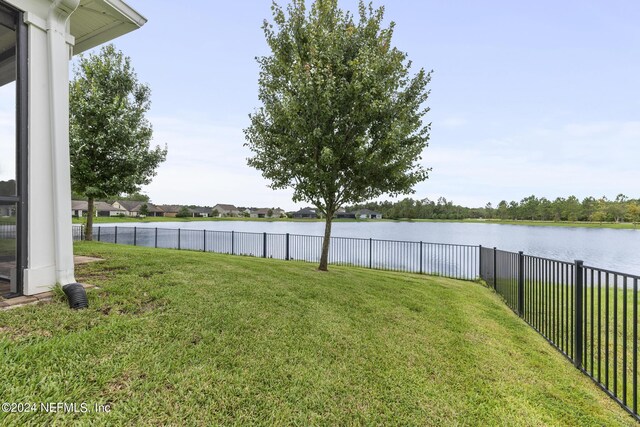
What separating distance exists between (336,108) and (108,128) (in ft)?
29.9

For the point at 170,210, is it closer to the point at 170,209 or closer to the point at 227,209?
the point at 170,209

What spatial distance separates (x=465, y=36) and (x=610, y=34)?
567 cm

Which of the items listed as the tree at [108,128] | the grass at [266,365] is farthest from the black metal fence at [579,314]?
the tree at [108,128]

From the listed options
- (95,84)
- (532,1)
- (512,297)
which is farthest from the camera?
(95,84)

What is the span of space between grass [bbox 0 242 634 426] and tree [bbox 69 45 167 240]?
8.12 m

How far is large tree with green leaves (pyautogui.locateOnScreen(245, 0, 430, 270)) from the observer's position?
6.44 meters

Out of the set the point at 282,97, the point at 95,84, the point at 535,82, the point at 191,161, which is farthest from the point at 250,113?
the point at 191,161

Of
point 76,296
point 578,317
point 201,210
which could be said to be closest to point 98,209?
point 201,210

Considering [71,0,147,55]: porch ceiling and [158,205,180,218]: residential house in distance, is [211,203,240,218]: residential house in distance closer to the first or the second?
[158,205,180,218]: residential house in distance

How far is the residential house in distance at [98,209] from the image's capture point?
55547mm

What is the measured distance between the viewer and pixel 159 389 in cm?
208

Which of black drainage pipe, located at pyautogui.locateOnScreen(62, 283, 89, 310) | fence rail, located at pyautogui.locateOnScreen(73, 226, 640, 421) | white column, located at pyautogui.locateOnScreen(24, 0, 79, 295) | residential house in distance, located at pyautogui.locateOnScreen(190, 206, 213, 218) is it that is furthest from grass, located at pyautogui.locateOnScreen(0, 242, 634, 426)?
residential house in distance, located at pyautogui.locateOnScreen(190, 206, 213, 218)

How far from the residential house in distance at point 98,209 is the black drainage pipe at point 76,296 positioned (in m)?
64.9

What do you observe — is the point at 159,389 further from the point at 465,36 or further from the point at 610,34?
the point at 610,34
